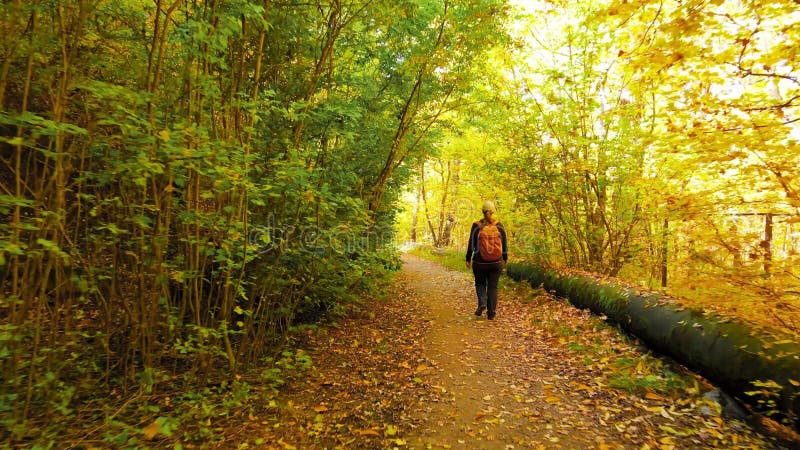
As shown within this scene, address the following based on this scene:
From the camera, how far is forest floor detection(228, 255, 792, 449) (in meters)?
3.36

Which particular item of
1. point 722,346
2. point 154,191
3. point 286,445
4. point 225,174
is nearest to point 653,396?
point 722,346

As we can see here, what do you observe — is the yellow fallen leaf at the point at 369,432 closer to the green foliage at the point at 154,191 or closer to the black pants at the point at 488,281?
the green foliage at the point at 154,191

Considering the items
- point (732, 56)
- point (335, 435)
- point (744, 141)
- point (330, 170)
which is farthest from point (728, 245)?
point (330, 170)

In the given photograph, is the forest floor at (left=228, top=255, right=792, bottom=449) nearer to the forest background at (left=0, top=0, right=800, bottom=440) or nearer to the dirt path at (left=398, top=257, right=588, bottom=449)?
the dirt path at (left=398, top=257, right=588, bottom=449)

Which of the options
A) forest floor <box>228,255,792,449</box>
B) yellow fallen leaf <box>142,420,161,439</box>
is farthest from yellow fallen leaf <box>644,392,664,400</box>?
yellow fallen leaf <box>142,420,161,439</box>

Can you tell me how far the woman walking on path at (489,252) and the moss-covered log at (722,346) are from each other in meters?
1.87

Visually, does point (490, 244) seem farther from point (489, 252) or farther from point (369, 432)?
point (369, 432)

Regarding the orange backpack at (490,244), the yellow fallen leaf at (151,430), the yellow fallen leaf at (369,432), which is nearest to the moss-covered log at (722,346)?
the orange backpack at (490,244)

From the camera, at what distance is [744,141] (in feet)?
11.6

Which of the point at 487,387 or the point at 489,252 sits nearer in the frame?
the point at 487,387

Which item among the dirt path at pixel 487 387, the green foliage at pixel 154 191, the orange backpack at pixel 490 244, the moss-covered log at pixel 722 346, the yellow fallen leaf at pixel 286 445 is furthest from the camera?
the orange backpack at pixel 490 244

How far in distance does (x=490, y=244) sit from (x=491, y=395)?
10.1 ft

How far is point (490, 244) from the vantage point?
6.75m

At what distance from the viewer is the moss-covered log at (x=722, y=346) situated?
3.02 metres
